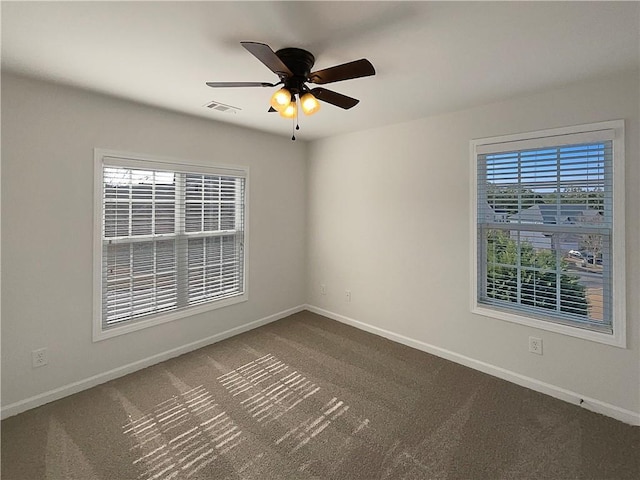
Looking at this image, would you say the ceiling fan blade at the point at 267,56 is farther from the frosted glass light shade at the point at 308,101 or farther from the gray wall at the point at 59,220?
the gray wall at the point at 59,220

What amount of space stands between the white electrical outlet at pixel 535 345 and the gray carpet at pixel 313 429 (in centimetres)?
34

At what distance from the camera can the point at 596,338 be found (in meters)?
2.41

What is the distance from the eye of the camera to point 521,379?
2.76 metres

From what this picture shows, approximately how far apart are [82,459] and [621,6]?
12.5 ft

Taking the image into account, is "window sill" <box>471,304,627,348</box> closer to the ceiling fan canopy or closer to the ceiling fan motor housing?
the ceiling fan canopy

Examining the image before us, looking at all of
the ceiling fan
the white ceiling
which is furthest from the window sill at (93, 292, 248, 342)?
the ceiling fan

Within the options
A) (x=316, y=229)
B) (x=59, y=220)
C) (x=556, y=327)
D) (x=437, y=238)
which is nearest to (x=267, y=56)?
(x=59, y=220)

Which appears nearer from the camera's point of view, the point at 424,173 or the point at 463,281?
the point at 463,281

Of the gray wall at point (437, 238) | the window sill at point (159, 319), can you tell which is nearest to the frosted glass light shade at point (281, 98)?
the gray wall at point (437, 238)

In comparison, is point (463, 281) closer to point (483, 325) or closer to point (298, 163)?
point (483, 325)

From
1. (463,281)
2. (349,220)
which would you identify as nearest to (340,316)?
(349,220)

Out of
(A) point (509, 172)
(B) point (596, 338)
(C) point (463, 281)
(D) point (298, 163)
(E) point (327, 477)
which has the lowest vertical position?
(E) point (327, 477)

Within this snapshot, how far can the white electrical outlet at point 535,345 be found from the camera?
268cm

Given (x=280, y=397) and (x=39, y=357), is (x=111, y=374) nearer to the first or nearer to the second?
(x=39, y=357)
